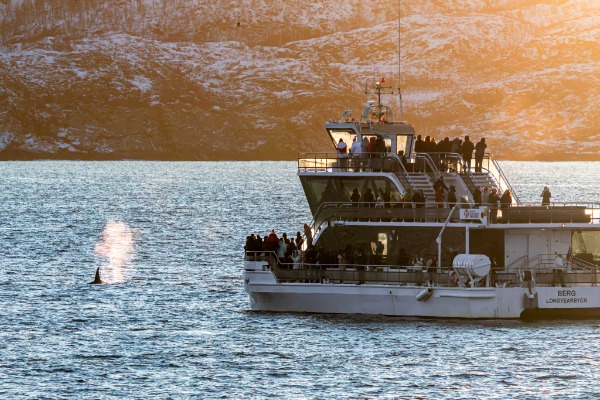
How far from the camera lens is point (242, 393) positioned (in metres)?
54.3

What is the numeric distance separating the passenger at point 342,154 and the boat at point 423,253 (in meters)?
0.11

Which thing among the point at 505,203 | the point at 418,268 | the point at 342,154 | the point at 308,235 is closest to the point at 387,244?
the point at 418,268

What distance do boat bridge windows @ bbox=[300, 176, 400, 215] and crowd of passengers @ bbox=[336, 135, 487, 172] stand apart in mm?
692

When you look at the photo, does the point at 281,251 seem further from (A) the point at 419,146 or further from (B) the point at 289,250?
(A) the point at 419,146

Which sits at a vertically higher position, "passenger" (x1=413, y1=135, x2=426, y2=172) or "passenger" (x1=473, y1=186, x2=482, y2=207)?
"passenger" (x1=413, y1=135, x2=426, y2=172)

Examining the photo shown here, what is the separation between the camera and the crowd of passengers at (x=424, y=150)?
227 ft

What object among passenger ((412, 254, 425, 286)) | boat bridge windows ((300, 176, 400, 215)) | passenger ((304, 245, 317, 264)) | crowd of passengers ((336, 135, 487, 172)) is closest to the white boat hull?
passenger ((412, 254, 425, 286))

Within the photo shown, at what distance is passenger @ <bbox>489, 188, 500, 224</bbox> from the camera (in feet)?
210

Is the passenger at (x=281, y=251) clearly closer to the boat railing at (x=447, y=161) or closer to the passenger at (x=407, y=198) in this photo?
the passenger at (x=407, y=198)

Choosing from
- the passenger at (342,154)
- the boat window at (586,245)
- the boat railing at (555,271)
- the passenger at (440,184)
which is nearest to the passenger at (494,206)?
the boat railing at (555,271)

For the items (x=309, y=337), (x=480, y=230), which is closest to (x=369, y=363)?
(x=309, y=337)

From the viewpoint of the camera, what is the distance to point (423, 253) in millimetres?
65062

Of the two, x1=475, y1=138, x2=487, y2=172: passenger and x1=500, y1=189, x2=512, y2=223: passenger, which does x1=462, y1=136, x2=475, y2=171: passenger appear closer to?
x1=475, y1=138, x2=487, y2=172: passenger

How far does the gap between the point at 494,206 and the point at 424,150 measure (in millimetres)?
7317
